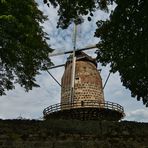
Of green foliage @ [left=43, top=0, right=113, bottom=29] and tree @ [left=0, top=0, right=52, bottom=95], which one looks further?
tree @ [left=0, top=0, right=52, bottom=95]

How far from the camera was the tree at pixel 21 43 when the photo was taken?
1407 cm

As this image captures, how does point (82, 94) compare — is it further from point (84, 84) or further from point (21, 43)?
point (21, 43)

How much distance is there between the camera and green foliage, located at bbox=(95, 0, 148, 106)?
26.3 feet

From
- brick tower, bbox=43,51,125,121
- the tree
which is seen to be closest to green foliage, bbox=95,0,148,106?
the tree

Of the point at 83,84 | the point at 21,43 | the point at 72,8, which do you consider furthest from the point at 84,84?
the point at 72,8

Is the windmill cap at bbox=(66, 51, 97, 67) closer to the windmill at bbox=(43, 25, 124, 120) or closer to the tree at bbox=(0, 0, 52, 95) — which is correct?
the windmill at bbox=(43, 25, 124, 120)

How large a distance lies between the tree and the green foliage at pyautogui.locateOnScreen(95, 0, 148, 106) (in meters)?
3.25

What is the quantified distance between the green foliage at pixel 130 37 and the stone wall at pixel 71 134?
5.13ft

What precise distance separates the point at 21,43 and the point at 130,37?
290 inches

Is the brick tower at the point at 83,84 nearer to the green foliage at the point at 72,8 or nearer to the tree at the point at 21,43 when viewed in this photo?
the tree at the point at 21,43

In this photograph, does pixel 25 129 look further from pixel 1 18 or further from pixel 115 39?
pixel 1 18

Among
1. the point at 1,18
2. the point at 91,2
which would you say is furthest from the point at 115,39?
the point at 1,18

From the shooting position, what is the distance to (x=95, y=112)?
28.6m

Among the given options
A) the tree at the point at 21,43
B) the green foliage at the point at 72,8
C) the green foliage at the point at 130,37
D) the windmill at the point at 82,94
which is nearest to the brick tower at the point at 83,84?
the windmill at the point at 82,94
